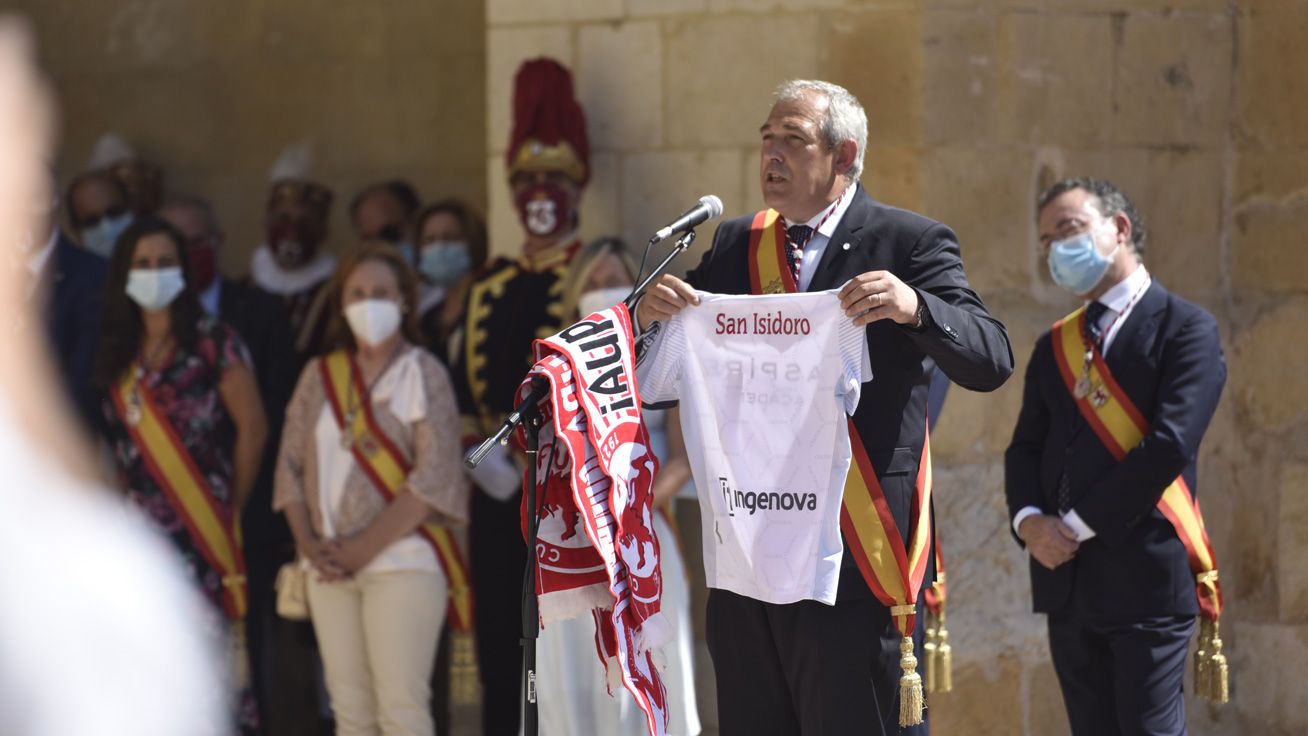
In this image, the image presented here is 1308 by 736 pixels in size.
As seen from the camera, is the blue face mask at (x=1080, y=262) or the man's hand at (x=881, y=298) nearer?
the man's hand at (x=881, y=298)

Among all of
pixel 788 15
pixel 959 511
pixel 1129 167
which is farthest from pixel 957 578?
pixel 788 15

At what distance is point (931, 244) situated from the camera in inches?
150

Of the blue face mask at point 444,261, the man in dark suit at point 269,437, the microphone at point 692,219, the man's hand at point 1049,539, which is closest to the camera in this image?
the microphone at point 692,219

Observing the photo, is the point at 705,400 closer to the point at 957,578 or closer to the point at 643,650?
the point at 643,650

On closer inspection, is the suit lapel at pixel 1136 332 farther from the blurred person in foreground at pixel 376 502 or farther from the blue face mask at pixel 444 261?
the blue face mask at pixel 444 261

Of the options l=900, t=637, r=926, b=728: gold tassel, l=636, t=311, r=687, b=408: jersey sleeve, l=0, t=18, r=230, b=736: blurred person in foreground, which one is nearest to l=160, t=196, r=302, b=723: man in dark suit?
l=636, t=311, r=687, b=408: jersey sleeve

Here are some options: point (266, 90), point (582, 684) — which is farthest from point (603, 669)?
point (266, 90)

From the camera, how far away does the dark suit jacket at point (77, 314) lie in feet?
19.1

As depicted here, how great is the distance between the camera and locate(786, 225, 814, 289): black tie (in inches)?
153

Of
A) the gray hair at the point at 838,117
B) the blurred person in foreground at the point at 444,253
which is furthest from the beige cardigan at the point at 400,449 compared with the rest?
the gray hair at the point at 838,117

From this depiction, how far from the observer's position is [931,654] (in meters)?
4.56

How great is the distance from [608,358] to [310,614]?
2.42 m

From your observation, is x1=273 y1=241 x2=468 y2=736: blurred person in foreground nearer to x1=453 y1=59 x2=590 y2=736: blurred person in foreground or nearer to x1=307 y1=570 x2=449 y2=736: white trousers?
x1=307 y1=570 x2=449 y2=736: white trousers

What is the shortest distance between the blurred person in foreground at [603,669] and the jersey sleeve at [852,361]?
5.13 feet
